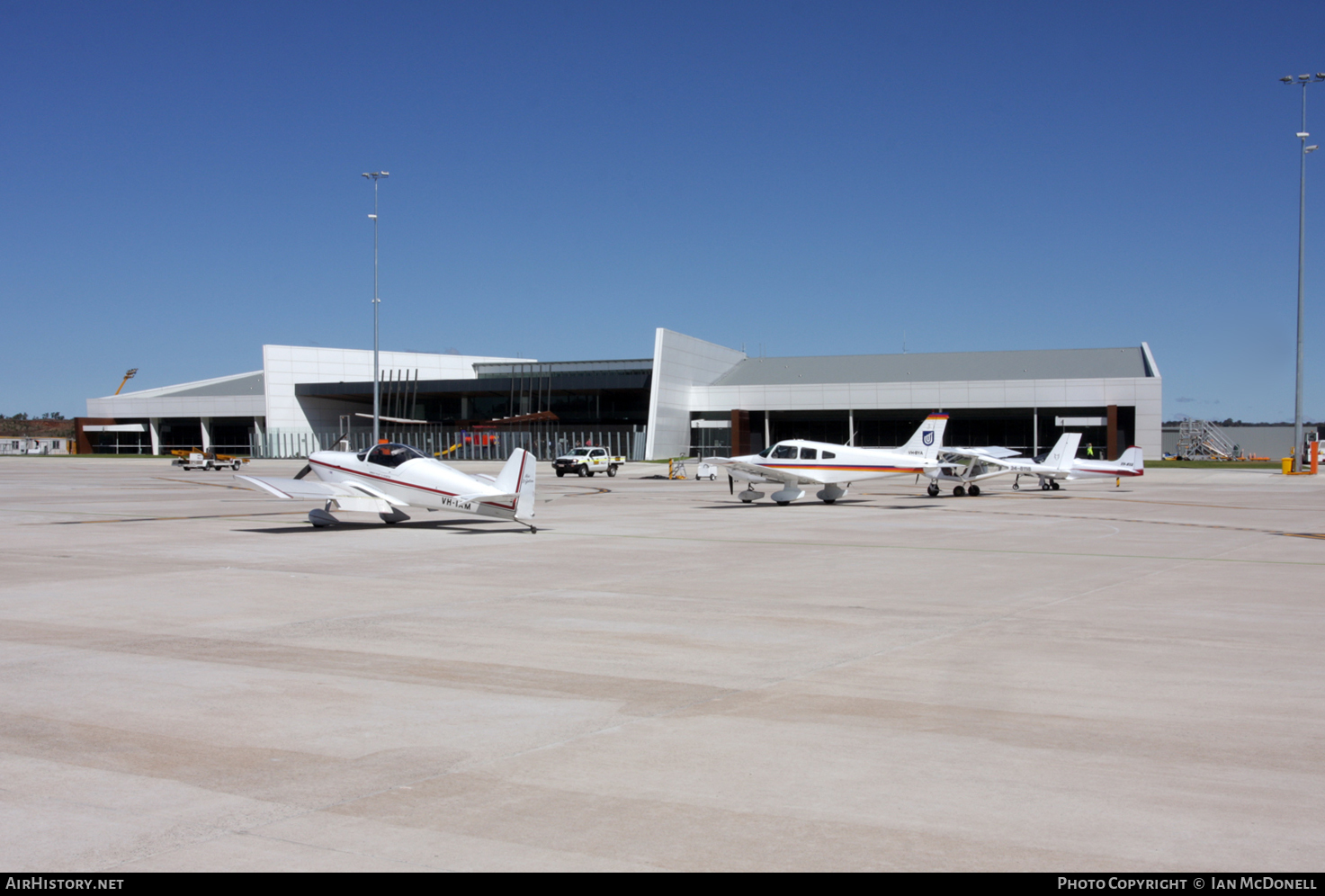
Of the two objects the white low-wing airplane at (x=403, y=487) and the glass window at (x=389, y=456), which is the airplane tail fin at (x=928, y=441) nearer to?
the white low-wing airplane at (x=403, y=487)

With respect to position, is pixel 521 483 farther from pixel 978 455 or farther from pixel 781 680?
pixel 978 455

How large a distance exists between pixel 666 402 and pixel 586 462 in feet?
74.1

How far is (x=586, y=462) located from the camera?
56.9 metres

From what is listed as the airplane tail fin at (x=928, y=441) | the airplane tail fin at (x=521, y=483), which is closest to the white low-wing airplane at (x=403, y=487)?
the airplane tail fin at (x=521, y=483)

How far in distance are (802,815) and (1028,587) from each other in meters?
9.74

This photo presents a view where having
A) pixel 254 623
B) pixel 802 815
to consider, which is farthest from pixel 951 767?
pixel 254 623

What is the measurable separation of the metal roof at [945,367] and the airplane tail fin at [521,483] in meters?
59.1

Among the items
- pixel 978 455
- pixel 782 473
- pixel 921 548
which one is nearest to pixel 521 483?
pixel 921 548

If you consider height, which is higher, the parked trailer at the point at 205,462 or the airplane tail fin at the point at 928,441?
the airplane tail fin at the point at 928,441

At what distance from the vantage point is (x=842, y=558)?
56.6 feet

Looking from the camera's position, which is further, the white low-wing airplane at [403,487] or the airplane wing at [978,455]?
the airplane wing at [978,455]

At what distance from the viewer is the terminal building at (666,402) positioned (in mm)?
72562

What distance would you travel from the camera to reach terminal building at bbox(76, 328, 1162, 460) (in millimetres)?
72562

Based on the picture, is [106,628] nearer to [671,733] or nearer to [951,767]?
[671,733]
